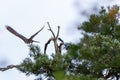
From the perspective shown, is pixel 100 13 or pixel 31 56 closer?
pixel 31 56

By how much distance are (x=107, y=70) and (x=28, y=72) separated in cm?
167

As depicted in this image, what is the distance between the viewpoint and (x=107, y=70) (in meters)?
6.61

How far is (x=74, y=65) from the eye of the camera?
6.93m

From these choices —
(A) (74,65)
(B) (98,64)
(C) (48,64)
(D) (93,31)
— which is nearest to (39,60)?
(C) (48,64)

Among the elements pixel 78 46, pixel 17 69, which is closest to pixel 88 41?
pixel 78 46

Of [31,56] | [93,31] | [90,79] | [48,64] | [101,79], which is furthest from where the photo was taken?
[93,31]

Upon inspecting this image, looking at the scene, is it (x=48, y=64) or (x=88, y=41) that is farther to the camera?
(x=88, y=41)

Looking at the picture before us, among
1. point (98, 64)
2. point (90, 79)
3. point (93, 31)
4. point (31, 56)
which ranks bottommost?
point (90, 79)

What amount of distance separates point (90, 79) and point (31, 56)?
1828mm

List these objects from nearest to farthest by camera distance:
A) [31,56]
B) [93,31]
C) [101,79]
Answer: [101,79], [31,56], [93,31]

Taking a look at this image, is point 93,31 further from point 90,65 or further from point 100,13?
point 90,65

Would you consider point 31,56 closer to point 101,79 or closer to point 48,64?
point 48,64

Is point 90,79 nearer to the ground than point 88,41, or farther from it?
→ nearer to the ground

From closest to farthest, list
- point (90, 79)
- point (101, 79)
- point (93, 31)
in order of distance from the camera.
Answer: point (90, 79) < point (101, 79) < point (93, 31)
